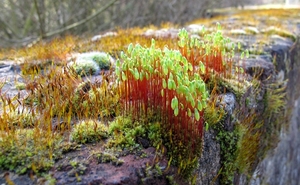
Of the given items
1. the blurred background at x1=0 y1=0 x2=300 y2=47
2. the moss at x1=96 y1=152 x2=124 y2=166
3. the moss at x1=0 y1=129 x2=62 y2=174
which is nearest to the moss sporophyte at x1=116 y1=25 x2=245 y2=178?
the moss at x1=96 y1=152 x2=124 y2=166

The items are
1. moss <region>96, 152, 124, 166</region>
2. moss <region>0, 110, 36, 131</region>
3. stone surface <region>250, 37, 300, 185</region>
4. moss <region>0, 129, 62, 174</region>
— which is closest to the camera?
moss <region>0, 129, 62, 174</region>

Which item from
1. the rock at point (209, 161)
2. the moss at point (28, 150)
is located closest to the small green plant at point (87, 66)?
the moss at point (28, 150)

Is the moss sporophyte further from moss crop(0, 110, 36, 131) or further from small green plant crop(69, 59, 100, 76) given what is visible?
small green plant crop(69, 59, 100, 76)

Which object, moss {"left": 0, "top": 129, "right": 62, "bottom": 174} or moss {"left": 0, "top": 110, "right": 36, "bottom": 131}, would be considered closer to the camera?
moss {"left": 0, "top": 129, "right": 62, "bottom": 174}

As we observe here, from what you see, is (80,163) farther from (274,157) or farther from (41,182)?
(274,157)

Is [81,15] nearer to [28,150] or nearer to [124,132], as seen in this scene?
[124,132]

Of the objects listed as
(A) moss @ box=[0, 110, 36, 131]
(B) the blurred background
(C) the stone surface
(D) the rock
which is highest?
(B) the blurred background
